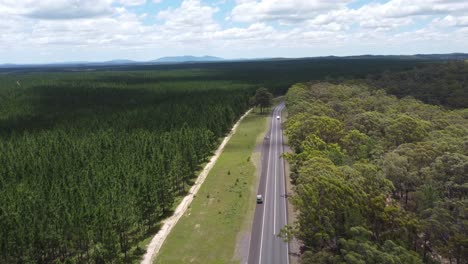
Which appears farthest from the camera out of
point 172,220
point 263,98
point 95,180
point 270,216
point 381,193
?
point 263,98

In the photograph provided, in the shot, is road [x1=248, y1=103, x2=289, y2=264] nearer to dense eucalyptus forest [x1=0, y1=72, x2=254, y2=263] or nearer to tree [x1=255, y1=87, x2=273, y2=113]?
dense eucalyptus forest [x1=0, y1=72, x2=254, y2=263]

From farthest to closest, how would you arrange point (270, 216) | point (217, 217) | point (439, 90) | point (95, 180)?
point (439, 90) → point (95, 180) → point (217, 217) → point (270, 216)

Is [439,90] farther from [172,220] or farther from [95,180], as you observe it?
[95,180]

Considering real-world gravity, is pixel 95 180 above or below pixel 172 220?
above

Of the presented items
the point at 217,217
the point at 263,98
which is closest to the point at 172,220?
the point at 217,217

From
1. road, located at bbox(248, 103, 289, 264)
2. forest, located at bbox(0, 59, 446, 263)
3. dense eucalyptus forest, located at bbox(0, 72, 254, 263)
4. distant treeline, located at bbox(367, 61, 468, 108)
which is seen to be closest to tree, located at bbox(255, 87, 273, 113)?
forest, located at bbox(0, 59, 446, 263)

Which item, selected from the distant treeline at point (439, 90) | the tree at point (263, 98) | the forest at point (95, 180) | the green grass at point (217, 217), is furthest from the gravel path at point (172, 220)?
the distant treeline at point (439, 90)

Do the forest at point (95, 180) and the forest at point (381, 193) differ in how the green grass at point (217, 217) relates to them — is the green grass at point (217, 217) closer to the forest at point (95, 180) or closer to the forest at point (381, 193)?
the forest at point (95, 180)
